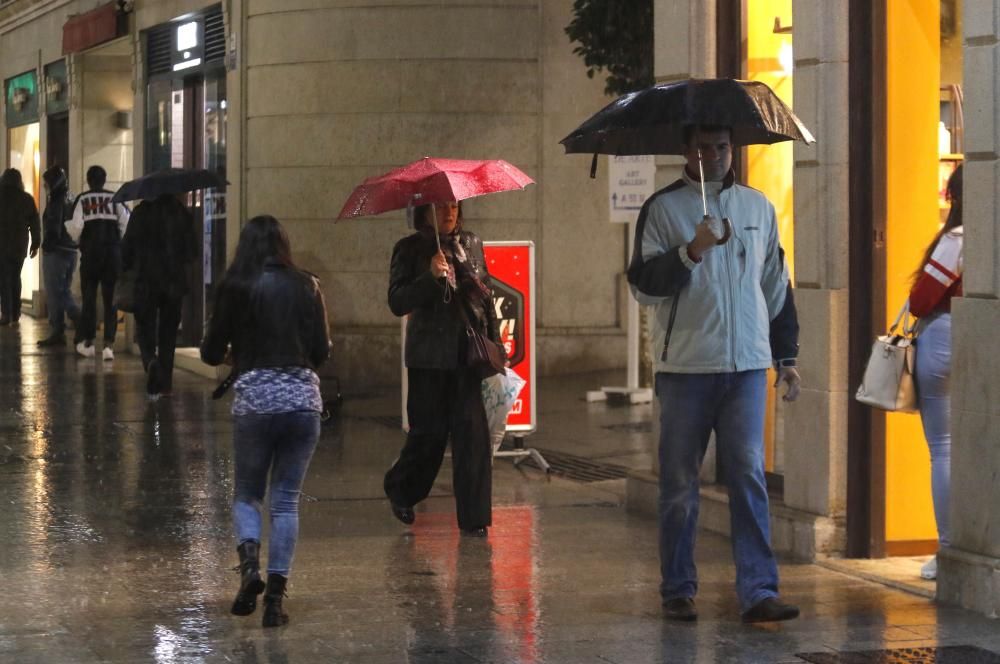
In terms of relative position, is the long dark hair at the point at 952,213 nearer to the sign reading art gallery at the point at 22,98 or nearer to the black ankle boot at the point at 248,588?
the black ankle boot at the point at 248,588

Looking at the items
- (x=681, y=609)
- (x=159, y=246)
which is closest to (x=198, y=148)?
(x=159, y=246)

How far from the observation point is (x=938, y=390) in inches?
303

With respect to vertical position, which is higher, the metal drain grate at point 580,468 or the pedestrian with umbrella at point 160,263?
the pedestrian with umbrella at point 160,263

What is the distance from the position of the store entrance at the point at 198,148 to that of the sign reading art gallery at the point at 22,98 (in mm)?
8371

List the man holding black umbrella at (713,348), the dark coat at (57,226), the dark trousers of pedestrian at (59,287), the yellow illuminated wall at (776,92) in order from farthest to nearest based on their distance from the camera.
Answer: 1. the dark coat at (57,226)
2. the dark trousers of pedestrian at (59,287)
3. the yellow illuminated wall at (776,92)
4. the man holding black umbrella at (713,348)

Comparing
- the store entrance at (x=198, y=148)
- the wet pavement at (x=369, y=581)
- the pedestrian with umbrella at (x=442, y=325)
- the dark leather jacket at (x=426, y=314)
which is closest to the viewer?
the wet pavement at (x=369, y=581)

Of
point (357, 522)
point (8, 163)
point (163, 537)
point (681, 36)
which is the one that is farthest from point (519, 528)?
point (8, 163)

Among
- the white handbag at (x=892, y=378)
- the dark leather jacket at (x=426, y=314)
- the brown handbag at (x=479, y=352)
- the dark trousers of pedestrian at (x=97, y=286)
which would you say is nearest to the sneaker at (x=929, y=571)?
the white handbag at (x=892, y=378)

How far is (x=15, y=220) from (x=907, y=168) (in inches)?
684

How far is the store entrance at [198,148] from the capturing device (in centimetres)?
1903

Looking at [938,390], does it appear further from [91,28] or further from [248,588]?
[91,28]

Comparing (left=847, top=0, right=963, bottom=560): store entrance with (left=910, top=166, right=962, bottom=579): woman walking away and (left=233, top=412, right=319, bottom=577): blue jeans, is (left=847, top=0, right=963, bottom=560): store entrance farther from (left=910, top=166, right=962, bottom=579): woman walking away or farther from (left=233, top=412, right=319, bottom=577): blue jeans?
(left=233, top=412, right=319, bottom=577): blue jeans

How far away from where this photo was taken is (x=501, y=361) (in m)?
9.10

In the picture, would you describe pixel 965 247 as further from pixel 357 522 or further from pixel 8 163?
pixel 8 163
